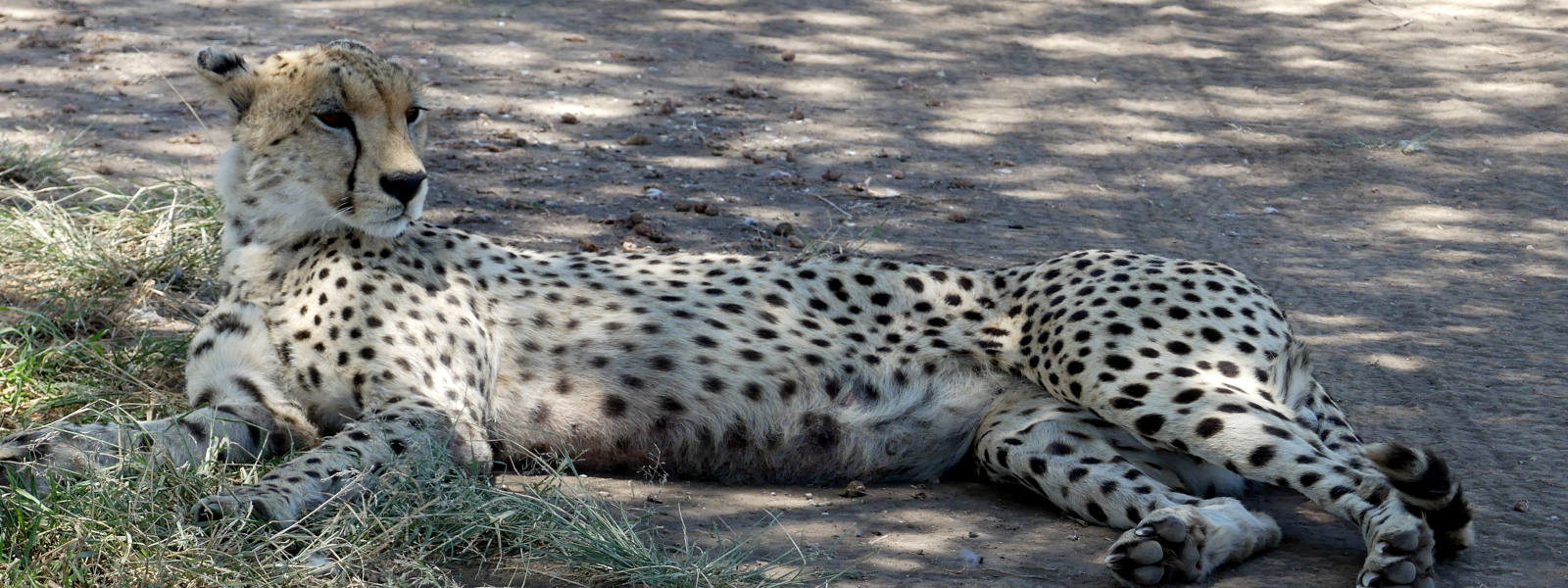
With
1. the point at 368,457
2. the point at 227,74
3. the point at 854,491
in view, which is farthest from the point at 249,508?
the point at 854,491

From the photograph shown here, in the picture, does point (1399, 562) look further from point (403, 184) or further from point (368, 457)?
point (403, 184)

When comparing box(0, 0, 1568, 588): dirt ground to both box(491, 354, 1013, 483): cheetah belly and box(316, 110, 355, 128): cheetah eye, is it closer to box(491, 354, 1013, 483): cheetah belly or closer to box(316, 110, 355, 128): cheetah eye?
box(491, 354, 1013, 483): cheetah belly

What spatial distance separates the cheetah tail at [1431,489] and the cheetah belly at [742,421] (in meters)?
1.13

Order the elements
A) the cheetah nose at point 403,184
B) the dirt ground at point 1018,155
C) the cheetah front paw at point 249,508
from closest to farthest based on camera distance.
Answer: the cheetah front paw at point 249,508, the cheetah nose at point 403,184, the dirt ground at point 1018,155

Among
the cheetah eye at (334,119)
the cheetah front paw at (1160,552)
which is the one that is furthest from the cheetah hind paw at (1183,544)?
the cheetah eye at (334,119)

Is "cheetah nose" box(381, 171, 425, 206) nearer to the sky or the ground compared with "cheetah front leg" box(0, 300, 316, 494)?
nearer to the sky

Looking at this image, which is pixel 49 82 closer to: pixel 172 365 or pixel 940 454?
pixel 172 365

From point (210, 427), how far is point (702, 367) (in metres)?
1.24

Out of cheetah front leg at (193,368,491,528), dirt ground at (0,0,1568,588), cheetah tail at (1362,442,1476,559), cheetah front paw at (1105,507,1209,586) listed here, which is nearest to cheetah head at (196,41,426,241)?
cheetah front leg at (193,368,491,528)

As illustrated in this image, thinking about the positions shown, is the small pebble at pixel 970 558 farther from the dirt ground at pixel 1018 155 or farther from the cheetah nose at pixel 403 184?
the cheetah nose at pixel 403 184

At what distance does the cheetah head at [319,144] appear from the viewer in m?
3.58

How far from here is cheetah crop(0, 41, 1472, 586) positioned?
3.36 meters

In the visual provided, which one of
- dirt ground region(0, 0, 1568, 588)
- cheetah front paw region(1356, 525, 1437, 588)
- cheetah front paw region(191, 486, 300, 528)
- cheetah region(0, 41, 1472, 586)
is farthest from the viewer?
dirt ground region(0, 0, 1568, 588)

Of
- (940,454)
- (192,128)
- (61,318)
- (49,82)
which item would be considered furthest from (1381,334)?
(49,82)
